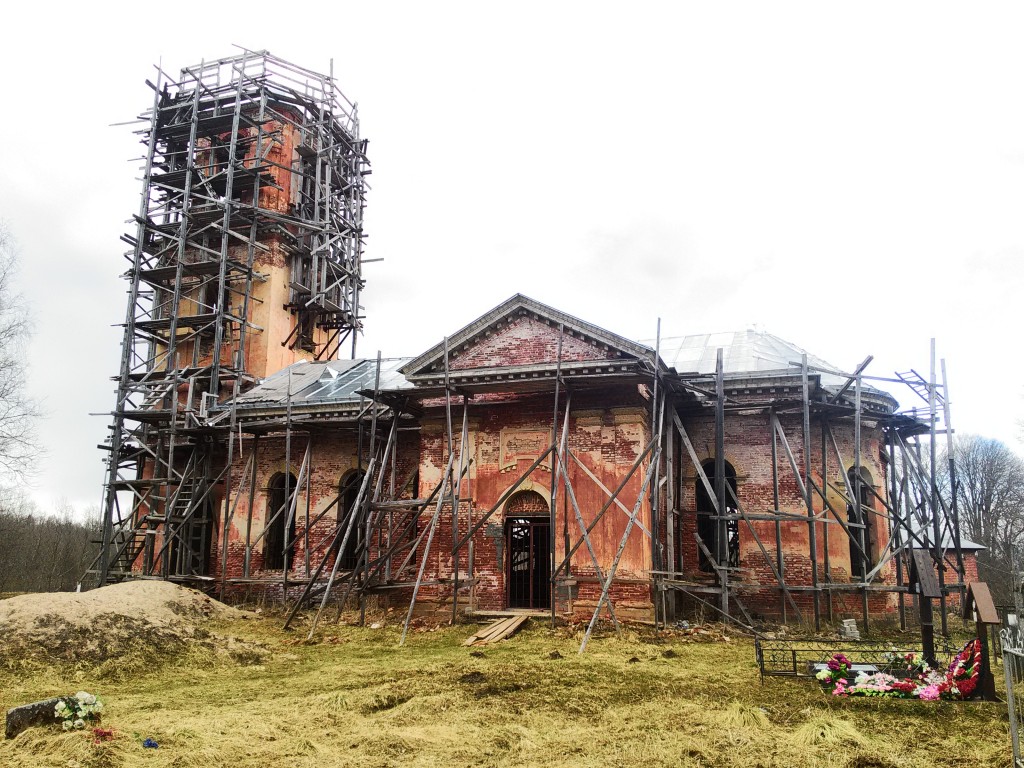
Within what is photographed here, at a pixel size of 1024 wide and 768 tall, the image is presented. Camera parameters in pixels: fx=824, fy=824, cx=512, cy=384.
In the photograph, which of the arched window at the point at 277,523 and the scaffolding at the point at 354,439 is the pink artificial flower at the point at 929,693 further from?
the arched window at the point at 277,523

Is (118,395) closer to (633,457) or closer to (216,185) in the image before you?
(216,185)

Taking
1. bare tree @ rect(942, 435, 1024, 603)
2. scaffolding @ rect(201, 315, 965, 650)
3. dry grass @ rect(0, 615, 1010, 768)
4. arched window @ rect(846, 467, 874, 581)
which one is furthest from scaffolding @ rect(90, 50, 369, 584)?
bare tree @ rect(942, 435, 1024, 603)

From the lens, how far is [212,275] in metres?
27.5

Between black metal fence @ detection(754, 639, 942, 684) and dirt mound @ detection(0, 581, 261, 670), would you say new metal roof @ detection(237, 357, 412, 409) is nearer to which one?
dirt mound @ detection(0, 581, 261, 670)

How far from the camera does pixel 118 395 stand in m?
26.3

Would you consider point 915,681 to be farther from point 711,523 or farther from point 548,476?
point 711,523

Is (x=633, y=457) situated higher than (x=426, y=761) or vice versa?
(x=633, y=457)

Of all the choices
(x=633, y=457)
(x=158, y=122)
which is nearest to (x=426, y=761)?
(x=633, y=457)

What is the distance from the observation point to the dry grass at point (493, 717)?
7898 millimetres

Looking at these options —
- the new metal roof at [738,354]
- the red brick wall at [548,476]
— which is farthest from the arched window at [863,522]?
the red brick wall at [548,476]

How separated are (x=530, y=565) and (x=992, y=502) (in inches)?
1418

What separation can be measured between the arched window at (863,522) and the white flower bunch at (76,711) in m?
16.3

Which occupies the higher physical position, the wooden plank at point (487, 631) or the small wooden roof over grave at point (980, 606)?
the small wooden roof over grave at point (980, 606)

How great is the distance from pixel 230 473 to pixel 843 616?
16304 mm
